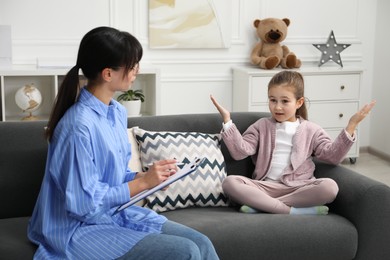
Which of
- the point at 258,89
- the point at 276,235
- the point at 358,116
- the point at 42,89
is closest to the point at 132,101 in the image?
the point at 42,89

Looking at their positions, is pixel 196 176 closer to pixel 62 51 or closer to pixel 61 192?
pixel 61 192

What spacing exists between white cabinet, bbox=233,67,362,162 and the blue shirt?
2.66m

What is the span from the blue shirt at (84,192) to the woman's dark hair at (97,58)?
46 mm

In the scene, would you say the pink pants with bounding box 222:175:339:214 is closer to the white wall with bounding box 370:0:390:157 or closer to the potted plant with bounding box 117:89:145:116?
the potted plant with bounding box 117:89:145:116

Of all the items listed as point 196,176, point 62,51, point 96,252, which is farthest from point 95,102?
point 62,51

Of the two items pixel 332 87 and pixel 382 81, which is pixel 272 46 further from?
pixel 382 81

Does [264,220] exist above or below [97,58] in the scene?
below

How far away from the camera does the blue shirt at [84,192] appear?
2125 millimetres

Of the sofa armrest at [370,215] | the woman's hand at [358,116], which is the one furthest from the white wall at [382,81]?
the sofa armrest at [370,215]

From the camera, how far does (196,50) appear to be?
5090 millimetres

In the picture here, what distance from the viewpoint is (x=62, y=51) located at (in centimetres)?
477

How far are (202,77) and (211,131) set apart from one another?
2.04 meters

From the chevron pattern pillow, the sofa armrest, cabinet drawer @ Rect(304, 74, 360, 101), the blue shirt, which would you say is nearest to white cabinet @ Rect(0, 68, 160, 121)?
cabinet drawer @ Rect(304, 74, 360, 101)

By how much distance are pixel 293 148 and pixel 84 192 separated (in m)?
1.19
